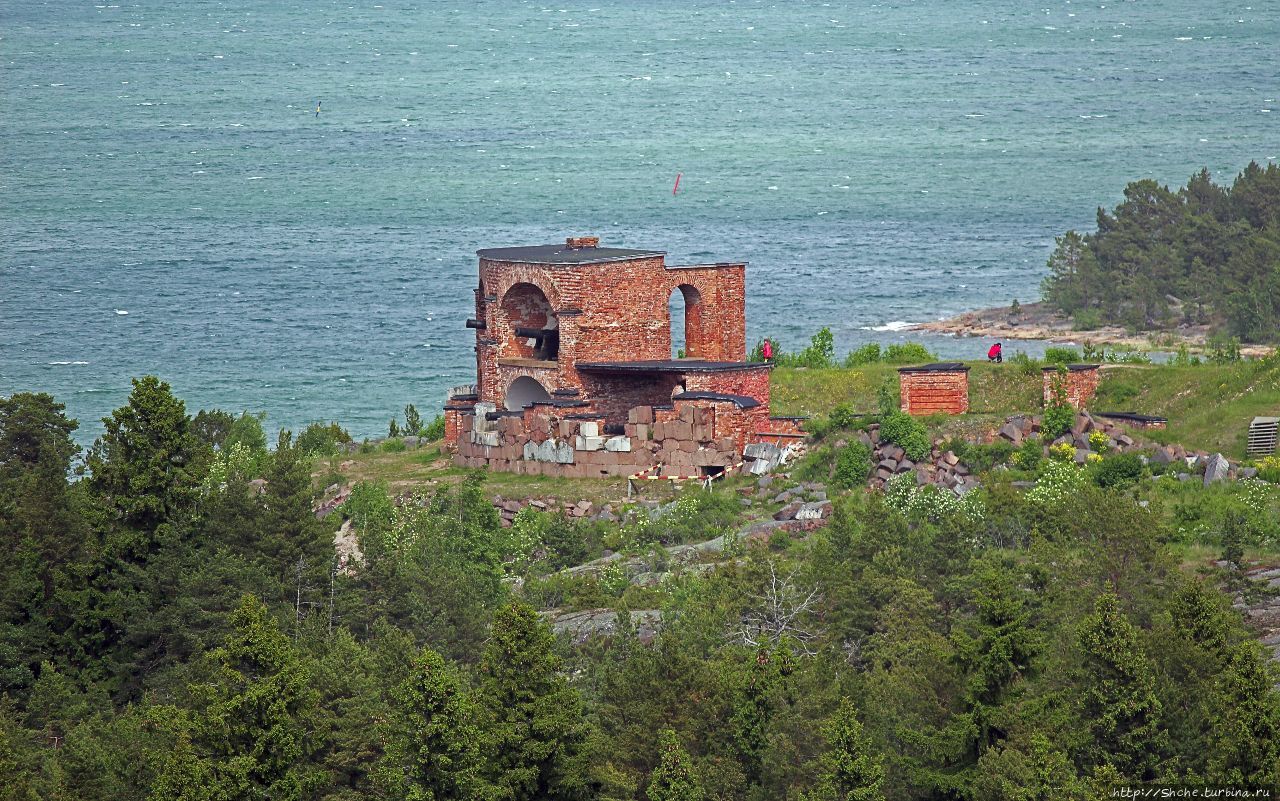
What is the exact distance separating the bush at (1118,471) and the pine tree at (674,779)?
1280cm

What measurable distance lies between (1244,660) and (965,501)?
35.3 feet

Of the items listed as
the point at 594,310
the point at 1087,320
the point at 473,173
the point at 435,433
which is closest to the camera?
the point at 594,310

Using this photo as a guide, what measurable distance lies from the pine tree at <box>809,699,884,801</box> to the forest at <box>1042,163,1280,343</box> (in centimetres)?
4366

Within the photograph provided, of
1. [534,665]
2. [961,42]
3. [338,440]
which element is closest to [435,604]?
[534,665]

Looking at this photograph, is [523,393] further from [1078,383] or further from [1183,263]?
[1183,263]

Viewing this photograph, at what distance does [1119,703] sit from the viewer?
24.5 m

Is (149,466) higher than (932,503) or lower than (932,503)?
higher

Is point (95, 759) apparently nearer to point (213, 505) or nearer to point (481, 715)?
point (481, 715)

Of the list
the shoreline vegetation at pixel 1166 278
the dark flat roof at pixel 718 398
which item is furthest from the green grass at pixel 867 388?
the shoreline vegetation at pixel 1166 278

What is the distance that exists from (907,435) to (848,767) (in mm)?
14859

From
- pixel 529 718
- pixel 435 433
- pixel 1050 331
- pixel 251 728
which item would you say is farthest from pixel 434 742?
Result: pixel 1050 331

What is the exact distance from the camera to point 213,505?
35688mm

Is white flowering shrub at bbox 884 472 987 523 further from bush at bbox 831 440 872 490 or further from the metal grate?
the metal grate

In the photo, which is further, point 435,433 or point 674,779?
point 435,433
